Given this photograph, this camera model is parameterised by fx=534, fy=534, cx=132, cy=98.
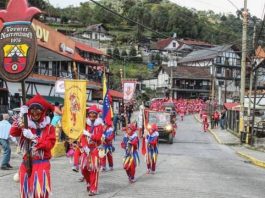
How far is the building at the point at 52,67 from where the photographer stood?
20.2 metres

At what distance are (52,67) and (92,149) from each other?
31.6 meters

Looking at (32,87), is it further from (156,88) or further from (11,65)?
(156,88)

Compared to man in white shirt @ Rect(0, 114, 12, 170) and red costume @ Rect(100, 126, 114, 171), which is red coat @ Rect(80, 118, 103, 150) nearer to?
red costume @ Rect(100, 126, 114, 171)

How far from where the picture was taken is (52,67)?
139 ft

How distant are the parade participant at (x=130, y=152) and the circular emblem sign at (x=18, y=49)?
595cm

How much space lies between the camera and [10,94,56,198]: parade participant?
25.9ft

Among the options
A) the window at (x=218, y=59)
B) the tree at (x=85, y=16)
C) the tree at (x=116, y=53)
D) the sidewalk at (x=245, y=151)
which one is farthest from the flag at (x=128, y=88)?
the tree at (x=85, y=16)

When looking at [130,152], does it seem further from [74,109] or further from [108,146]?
[74,109]

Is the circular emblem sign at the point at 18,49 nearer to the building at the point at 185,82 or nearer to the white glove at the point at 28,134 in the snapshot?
the white glove at the point at 28,134

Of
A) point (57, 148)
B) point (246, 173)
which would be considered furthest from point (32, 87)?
point (246, 173)

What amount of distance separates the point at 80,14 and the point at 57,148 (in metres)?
121

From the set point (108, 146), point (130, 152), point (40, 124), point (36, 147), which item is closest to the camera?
point (36, 147)

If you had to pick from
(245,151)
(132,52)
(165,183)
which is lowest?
(245,151)

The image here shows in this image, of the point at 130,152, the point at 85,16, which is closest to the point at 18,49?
the point at 130,152
